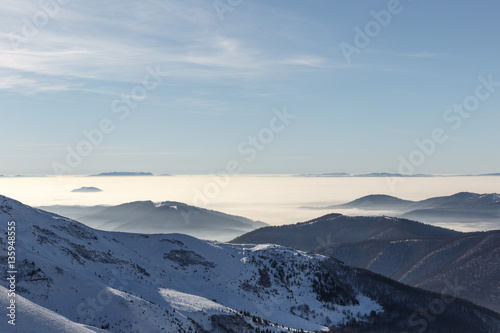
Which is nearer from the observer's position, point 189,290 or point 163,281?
Answer: point 163,281

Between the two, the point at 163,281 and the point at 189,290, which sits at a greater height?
the point at 163,281

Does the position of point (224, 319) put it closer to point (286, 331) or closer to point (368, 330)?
point (286, 331)

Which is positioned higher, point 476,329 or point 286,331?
point 286,331

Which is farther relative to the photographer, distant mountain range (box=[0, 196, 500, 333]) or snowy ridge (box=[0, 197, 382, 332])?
snowy ridge (box=[0, 197, 382, 332])

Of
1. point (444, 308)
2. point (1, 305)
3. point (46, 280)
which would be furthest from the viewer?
point (444, 308)

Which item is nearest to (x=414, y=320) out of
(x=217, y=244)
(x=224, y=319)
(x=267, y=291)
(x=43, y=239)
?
(x=267, y=291)

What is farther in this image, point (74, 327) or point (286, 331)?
point (286, 331)

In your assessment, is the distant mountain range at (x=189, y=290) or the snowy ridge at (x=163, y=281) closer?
the distant mountain range at (x=189, y=290)

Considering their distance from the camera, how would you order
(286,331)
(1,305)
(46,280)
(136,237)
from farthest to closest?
(136,237), (286,331), (46,280), (1,305)
